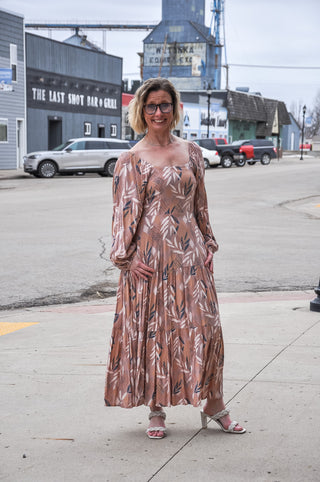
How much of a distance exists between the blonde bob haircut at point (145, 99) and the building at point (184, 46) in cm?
7534

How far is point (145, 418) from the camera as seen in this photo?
4.19 meters

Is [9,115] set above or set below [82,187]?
above

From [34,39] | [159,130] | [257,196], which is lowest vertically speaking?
[257,196]

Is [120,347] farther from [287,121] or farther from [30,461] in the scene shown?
[287,121]

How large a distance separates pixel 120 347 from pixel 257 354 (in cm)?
188

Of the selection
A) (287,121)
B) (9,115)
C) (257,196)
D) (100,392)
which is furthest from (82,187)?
(287,121)

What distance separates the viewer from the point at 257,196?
75.0 feet

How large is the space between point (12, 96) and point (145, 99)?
111 ft

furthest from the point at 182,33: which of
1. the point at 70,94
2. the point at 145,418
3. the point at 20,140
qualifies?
the point at 145,418

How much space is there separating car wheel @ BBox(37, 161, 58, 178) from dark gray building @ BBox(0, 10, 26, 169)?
5.11 m

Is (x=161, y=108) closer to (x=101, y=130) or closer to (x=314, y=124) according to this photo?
(x=101, y=130)

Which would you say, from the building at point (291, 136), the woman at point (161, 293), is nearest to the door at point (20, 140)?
the woman at point (161, 293)

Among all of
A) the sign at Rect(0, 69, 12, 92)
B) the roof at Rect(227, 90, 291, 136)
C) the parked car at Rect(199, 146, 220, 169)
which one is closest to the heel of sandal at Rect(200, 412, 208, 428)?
the sign at Rect(0, 69, 12, 92)

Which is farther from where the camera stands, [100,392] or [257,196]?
[257,196]
